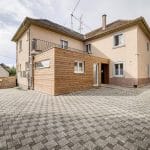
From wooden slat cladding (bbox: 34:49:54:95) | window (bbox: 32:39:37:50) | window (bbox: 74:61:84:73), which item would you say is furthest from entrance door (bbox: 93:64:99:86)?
window (bbox: 32:39:37:50)

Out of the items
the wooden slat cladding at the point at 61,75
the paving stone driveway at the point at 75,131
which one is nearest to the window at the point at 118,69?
the wooden slat cladding at the point at 61,75

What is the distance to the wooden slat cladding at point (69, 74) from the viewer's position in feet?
28.8

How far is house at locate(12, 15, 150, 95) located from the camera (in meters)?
9.16

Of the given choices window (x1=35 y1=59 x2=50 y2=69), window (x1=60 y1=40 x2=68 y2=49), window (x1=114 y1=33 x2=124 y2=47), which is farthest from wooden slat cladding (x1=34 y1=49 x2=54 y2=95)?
window (x1=114 y1=33 x2=124 y2=47)

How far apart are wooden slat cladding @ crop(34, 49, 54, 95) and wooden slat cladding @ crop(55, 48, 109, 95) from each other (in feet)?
1.29

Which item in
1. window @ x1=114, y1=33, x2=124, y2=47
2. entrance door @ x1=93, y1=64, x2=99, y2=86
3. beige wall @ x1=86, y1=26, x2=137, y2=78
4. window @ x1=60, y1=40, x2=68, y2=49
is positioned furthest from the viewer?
window @ x1=60, y1=40, x2=68, y2=49

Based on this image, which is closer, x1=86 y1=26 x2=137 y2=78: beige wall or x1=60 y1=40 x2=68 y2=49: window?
x1=86 y1=26 x2=137 y2=78: beige wall

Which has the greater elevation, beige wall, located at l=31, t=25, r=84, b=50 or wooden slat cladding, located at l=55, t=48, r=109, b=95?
beige wall, located at l=31, t=25, r=84, b=50

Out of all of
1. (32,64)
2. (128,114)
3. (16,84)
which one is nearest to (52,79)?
(32,64)

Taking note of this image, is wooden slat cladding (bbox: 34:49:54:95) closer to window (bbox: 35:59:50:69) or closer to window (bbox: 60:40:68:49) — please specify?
window (bbox: 35:59:50:69)

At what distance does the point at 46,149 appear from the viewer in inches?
103

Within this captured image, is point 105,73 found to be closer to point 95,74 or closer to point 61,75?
point 95,74

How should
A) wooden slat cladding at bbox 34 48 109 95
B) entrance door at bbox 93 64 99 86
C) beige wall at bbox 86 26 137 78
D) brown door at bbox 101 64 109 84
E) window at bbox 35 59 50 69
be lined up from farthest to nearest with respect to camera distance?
brown door at bbox 101 64 109 84 → entrance door at bbox 93 64 99 86 → beige wall at bbox 86 26 137 78 → window at bbox 35 59 50 69 → wooden slat cladding at bbox 34 48 109 95

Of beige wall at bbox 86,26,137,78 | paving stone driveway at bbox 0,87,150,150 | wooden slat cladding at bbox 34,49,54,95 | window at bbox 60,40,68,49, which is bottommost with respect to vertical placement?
paving stone driveway at bbox 0,87,150,150
